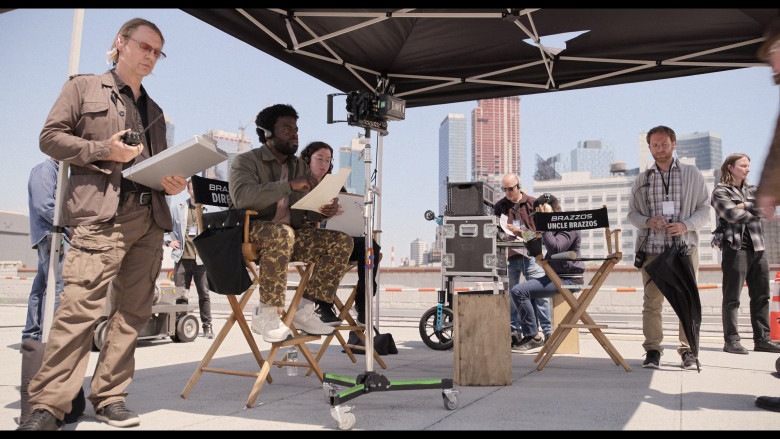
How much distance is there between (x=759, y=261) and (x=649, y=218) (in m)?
1.72

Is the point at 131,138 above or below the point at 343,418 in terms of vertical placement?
above

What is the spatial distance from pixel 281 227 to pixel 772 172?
234 centimetres

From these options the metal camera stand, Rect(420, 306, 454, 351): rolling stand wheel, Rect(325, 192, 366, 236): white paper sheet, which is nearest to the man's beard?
Rect(325, 192, 366, 236): white paper sheet

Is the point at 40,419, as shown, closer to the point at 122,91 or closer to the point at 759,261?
the point at 122,91

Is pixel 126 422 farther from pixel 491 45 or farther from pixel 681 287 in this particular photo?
pixel 491 45

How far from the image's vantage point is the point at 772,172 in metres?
2.24

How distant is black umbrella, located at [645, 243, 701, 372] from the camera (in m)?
4.14

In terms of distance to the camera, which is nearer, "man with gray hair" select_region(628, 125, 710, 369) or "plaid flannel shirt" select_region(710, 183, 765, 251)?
"man with gray hair" select_region(628, 125, 710, 369)

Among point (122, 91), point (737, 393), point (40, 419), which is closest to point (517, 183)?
point (737, 393)

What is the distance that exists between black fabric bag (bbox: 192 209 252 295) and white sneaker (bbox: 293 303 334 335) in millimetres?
384

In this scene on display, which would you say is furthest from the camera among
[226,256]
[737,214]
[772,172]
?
[737,214]

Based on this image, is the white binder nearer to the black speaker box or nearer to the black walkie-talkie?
the black walkie-talkie

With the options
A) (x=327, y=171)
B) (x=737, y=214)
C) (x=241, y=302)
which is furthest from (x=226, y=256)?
(x=737, y=214)

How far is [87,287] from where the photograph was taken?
2557mm
